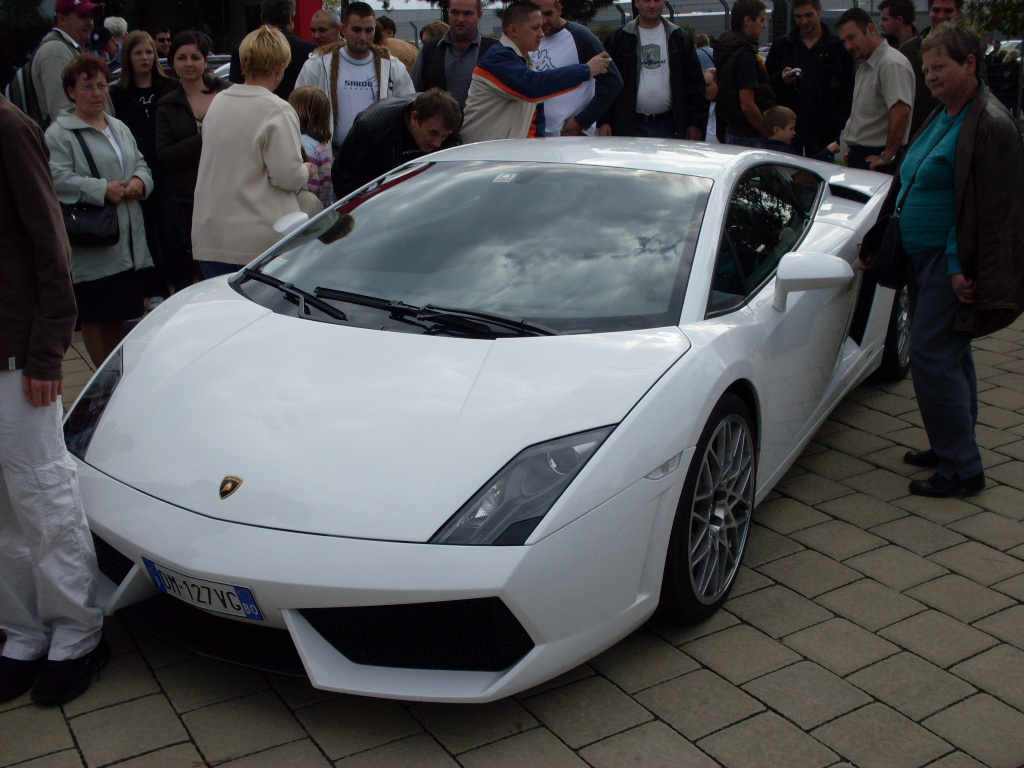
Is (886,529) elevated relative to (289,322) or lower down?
lower down

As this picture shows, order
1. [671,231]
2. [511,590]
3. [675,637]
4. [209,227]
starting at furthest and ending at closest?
[209,227]
[671,231]
[675,637]
[511,590]

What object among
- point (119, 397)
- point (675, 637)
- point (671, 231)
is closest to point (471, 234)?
point (671, 231)

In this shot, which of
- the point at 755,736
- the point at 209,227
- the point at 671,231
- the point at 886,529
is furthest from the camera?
the point at 209,227

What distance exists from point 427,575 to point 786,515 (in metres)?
2.01

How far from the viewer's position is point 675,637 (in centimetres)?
305

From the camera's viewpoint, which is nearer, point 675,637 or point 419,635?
point 419,635

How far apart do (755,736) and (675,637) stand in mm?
493

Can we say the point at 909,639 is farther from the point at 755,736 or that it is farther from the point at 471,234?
the point at 471,234

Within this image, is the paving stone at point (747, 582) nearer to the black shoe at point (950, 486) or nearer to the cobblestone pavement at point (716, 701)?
the cobblestone pavement at point (716, 701)

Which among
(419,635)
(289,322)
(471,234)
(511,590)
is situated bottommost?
(419,635)

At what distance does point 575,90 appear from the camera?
266 inches

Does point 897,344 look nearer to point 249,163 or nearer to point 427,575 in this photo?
point 249,163

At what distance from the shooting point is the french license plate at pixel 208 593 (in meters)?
2.47

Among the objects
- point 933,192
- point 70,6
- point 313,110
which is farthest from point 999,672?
point 70,6
